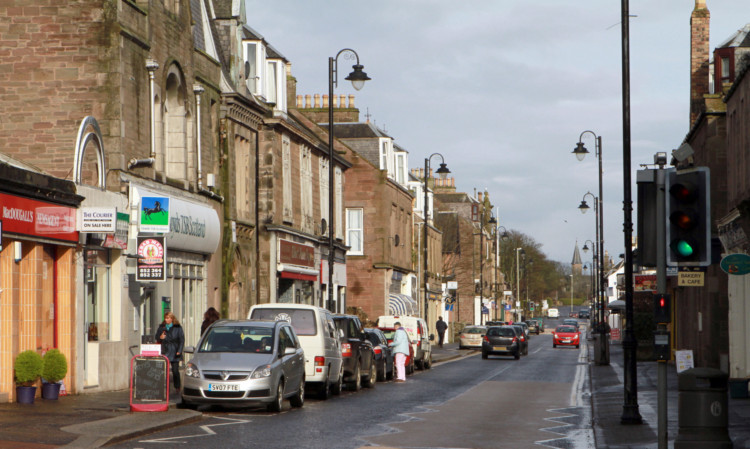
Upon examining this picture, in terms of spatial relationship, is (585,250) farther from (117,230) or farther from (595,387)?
(117,230)

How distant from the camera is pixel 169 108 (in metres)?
30.5

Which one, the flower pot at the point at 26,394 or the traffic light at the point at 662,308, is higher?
the traffic light at the point at 662,308

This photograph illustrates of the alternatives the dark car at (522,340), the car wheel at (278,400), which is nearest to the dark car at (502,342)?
the dark car at (522,340)

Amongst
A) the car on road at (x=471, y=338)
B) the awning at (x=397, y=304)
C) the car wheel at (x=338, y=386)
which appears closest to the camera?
the car wheel at (x=338, y=386)

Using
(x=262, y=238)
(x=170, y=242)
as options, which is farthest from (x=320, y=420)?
(x=262, y=238)

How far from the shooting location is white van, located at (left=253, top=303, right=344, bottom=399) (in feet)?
77.6

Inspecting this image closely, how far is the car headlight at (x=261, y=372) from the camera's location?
63.2 ft

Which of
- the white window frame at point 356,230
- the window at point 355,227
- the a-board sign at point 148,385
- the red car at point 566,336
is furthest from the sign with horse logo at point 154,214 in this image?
the red car at point 566,336

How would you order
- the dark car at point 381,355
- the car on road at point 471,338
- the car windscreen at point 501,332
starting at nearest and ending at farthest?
the dark car at point 381,355, the car windscreen at point 501,332, the car on road at point 471,338

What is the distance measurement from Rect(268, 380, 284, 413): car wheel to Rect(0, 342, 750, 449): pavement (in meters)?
1.57

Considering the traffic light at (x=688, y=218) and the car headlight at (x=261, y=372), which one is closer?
the traffic light at (x=688, y=218)

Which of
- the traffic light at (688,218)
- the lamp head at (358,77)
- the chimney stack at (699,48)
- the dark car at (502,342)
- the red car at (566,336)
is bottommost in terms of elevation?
the red car at (566,336)

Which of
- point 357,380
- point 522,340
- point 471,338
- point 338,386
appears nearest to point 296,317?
point 338,386

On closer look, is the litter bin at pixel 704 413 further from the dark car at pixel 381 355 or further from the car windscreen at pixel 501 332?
the car windscreen at pixel 501 332
